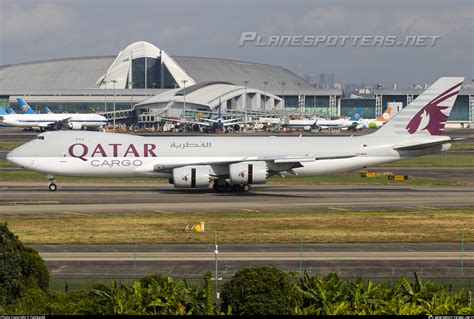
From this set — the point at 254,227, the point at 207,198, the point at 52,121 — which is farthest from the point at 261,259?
the point at 52,121

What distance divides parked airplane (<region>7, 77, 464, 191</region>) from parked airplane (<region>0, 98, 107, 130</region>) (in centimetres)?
12102

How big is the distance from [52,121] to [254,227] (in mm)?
141108

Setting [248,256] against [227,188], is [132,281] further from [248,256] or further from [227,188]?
[227,188]

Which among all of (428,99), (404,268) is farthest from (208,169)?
(404,268)

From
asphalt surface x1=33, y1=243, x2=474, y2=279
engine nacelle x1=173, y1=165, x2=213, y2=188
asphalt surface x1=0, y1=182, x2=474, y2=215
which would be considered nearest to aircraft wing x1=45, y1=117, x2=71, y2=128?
asphalt surface x1=0, y1=182, x2=474, y2=215

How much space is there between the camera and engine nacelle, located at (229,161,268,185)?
5919 cm

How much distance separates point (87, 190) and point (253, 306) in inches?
1677

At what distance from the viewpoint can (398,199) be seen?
57656 mm

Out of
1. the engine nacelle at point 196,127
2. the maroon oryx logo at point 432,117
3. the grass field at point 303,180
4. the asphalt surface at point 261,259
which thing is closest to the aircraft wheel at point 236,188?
the grass field at point 303,180

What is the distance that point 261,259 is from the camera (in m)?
35.4

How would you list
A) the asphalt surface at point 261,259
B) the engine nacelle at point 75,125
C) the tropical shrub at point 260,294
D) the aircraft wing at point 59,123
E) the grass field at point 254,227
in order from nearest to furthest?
the tropical shrub at point 260,294 → the asphalt surface at point 261,259 → the grass field at point 254,227 → the aircraft wing at point 59,123 → the engine nacelle at point 75,125

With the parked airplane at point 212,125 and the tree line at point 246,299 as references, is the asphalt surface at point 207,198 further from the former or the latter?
the parked airplane at point 212,125

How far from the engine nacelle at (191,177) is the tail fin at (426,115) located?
14076mm

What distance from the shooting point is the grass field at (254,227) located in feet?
134
